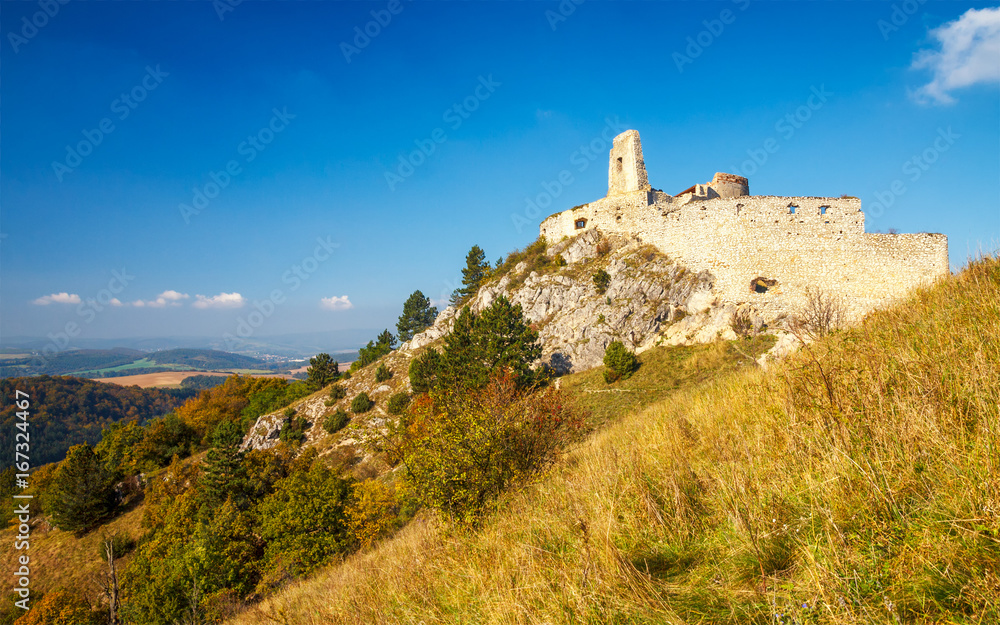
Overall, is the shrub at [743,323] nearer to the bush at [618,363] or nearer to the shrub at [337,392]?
the bush at [618,363]

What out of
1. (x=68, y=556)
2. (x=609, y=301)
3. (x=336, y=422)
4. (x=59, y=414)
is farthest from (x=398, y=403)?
(x=59, y=414)

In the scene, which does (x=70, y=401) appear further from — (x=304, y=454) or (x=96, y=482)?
(x=304, y=454)

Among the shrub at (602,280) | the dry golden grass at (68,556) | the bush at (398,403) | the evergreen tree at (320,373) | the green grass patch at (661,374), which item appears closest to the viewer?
the green grass patch at (661,374)

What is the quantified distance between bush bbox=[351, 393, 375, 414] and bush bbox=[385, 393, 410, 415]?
3.93m

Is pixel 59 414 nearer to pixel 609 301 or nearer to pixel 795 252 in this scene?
pixel 609 301

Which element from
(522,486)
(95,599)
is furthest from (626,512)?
(95,599)

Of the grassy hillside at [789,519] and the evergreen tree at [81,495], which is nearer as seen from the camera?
the grassy hillside at [789,519]

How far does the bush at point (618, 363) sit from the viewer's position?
80.0ft

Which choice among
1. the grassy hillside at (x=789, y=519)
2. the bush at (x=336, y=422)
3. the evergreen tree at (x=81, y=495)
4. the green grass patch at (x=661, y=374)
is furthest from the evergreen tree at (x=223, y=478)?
the grassy hillside at (x=789, y=519)

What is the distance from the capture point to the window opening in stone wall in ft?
76.2

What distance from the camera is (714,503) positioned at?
3.47 metres

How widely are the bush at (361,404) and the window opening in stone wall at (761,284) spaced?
31.3 meters

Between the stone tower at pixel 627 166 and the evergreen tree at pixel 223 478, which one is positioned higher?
the stone tower at pixel 627 166

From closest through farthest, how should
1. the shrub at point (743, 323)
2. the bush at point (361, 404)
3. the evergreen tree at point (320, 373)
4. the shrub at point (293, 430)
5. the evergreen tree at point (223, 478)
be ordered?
the shrub at point (743, 323)
the evergreen tree at point (223, 478)
the bush at point (361, 404)
the shrub at point (293, 430)
the evergreen tree at point (320, 373)
